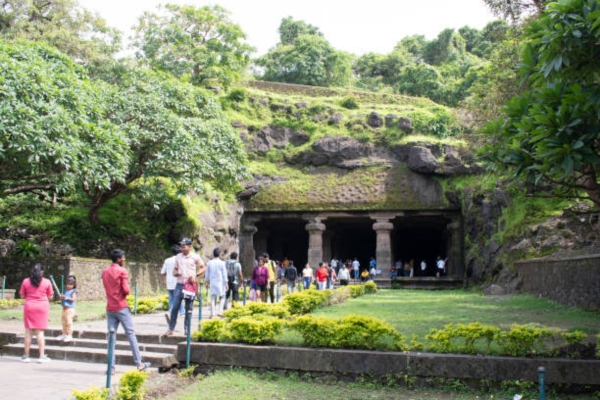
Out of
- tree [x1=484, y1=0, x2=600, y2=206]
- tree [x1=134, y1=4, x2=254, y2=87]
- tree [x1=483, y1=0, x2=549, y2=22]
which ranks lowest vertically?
tree [x1=484, y1=0, x2=600, y2=206]

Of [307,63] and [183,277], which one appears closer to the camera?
[183,277]

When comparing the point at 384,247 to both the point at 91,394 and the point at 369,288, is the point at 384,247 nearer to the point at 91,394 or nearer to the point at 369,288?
the point at 369,288

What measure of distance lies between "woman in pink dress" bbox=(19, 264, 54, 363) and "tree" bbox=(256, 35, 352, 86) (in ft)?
136

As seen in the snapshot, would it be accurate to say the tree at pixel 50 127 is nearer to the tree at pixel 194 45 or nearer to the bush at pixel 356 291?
the bush at pixel 356 291

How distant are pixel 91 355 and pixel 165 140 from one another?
35.4 feet

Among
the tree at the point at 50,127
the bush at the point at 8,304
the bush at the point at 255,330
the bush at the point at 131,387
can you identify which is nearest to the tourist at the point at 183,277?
the bush at the point at 255,330

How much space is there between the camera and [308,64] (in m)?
48.2

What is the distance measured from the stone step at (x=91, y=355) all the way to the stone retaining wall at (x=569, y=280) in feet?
28.8

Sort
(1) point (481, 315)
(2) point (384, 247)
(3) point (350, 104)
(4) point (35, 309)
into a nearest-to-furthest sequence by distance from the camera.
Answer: (4) point (35, 309), (1) point (481, 315), (2) point (384, 247), (3) point (350, 104)

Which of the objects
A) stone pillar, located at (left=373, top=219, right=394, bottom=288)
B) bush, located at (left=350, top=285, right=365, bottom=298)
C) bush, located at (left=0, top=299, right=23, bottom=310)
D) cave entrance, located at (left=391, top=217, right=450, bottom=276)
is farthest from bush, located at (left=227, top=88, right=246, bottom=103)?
bush, located at (left=0, top=299, right=23, bottom=310)

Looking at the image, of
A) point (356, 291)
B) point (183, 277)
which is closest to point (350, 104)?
point (356, 291)

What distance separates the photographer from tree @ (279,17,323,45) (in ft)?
187

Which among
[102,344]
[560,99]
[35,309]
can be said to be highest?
[560,99]

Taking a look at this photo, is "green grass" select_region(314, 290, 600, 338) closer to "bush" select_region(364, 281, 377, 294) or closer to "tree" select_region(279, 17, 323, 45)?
"bush" select_region(364, 281, 377, 294)
